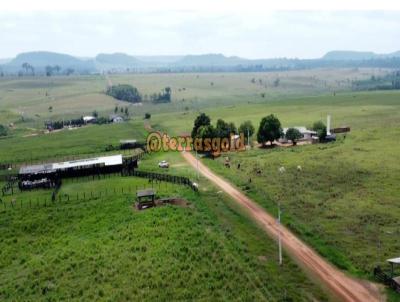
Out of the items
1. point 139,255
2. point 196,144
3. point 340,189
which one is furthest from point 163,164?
point 139,255

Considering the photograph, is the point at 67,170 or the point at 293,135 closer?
the point at 67,170

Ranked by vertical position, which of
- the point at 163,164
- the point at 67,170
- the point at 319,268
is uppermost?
the point at 67,170

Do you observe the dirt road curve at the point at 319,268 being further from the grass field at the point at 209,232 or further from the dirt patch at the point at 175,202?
the dirt patch at the point at 175,202

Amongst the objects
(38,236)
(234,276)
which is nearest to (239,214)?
(234,276)

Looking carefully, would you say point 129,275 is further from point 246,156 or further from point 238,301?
point 246,156

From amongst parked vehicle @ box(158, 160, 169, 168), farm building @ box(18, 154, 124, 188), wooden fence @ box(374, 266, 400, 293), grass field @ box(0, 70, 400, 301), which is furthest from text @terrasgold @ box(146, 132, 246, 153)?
wooden fence @ box(374, 266, 400, 293)

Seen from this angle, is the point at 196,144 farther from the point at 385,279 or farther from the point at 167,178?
the point at 385,279
